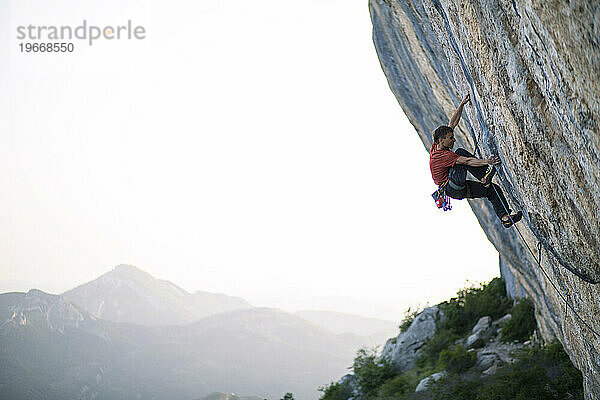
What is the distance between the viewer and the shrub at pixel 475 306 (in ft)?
67.0

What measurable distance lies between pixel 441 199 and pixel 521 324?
37.8 feet

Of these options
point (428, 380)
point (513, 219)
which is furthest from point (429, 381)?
point (513, 219)

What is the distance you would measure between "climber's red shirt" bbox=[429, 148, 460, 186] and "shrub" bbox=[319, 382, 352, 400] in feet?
61.3

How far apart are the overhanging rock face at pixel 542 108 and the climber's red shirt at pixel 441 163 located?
0.60 metres

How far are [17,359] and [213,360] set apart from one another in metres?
69.7

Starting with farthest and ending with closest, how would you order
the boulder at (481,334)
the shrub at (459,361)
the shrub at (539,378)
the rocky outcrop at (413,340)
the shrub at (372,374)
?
the rocky outcrop at (413,340) → the shrub at (372,374) → the boulder at (481,334) → the shrub at (459,361) → the shrub at (539,378)

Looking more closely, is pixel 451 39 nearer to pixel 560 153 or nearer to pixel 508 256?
pixel 560 153

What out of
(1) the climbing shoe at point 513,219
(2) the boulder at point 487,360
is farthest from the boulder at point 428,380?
(1) the climbing shoe at point 513,219

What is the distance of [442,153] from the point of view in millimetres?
6949

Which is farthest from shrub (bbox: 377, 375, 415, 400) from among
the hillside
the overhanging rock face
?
the hillside

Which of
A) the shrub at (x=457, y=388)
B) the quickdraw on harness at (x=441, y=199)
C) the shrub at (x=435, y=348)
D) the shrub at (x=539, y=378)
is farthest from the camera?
the shrub at (x=435, y=348)

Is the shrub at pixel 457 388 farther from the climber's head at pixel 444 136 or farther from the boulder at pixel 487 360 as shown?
the climber's head at pixel 444 136

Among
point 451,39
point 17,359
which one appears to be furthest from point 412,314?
point 17,359

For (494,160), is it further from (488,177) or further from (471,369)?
(471,369)
